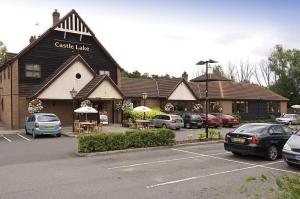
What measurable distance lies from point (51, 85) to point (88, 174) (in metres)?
19.7

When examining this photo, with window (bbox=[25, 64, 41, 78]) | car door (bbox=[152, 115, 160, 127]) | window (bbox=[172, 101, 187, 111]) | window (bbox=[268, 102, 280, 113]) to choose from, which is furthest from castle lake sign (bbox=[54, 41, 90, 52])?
window (bbox=[268, 102, 280, 113])

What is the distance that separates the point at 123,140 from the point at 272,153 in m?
6.28

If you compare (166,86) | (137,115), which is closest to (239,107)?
(166,86)

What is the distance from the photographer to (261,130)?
14.6 m

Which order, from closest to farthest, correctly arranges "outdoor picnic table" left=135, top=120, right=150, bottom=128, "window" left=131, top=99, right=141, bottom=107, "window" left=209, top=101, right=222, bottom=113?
"outdoor picnic table" left=135, top=120, right=150, bottom=128, "window" left=131, top=99, right=141, bottom=107, "window" left=209, top=101, right=222, bottom=113

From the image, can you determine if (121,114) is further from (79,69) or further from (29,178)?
(29,178)

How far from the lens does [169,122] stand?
30844mm

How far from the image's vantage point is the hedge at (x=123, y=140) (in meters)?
15.7

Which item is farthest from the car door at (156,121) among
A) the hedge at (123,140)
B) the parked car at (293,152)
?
the parked car at (293,152)

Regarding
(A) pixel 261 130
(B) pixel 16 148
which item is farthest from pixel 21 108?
(A) pixel 261 130

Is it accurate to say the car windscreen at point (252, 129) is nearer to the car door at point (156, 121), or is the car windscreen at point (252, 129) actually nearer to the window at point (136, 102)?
the car door at point (156, 121)

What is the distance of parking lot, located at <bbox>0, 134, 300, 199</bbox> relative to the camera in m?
9.08

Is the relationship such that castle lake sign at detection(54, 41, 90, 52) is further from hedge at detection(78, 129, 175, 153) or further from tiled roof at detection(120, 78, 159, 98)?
hedge at detection(78, 129, 175, 153)

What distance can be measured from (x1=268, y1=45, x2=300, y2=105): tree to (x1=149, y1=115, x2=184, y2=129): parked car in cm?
3547
